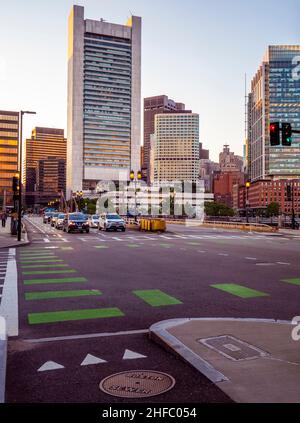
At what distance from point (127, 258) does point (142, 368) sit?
1347 cm

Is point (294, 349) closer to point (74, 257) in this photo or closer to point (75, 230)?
point (74, 257)

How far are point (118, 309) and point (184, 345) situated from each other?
3172 mm

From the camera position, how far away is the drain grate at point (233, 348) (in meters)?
5.69

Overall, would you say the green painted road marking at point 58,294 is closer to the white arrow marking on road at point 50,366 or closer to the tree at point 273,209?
the white arrow marking on road at point 50,366

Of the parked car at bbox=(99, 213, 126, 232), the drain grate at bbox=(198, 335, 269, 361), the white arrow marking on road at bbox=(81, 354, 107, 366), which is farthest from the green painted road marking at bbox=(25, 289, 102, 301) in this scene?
the parked car at bbox=(99, 213, 126, 232)

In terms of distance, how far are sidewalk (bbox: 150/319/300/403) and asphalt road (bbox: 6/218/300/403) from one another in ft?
0.63

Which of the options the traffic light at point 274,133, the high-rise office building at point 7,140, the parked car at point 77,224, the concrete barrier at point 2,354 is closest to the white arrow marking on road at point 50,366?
the concrete barrier at point 2,354

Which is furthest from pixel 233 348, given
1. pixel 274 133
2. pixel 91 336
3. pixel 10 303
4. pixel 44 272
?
pixel 274 133

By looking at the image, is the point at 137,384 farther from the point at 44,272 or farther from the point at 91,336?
the point at 44,272

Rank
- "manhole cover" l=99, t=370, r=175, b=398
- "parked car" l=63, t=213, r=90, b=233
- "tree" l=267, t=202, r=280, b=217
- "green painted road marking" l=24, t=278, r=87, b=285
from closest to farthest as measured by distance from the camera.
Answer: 1. "manhole cover" l=99, t=370, r=175, b=398
2. "green painted road marking" l=24, t=278, r=87, b=285
3. "parked car" l=63, t=213, r=90, b=233
4. "tree" l=267, t=202, r=280, b=217

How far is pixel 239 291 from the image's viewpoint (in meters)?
11.1

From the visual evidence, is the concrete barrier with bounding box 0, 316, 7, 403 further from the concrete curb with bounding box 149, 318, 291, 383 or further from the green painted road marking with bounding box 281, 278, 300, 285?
the green painted road marking with bounding box 281, 278, 300, 285

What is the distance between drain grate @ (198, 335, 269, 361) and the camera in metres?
5.69
